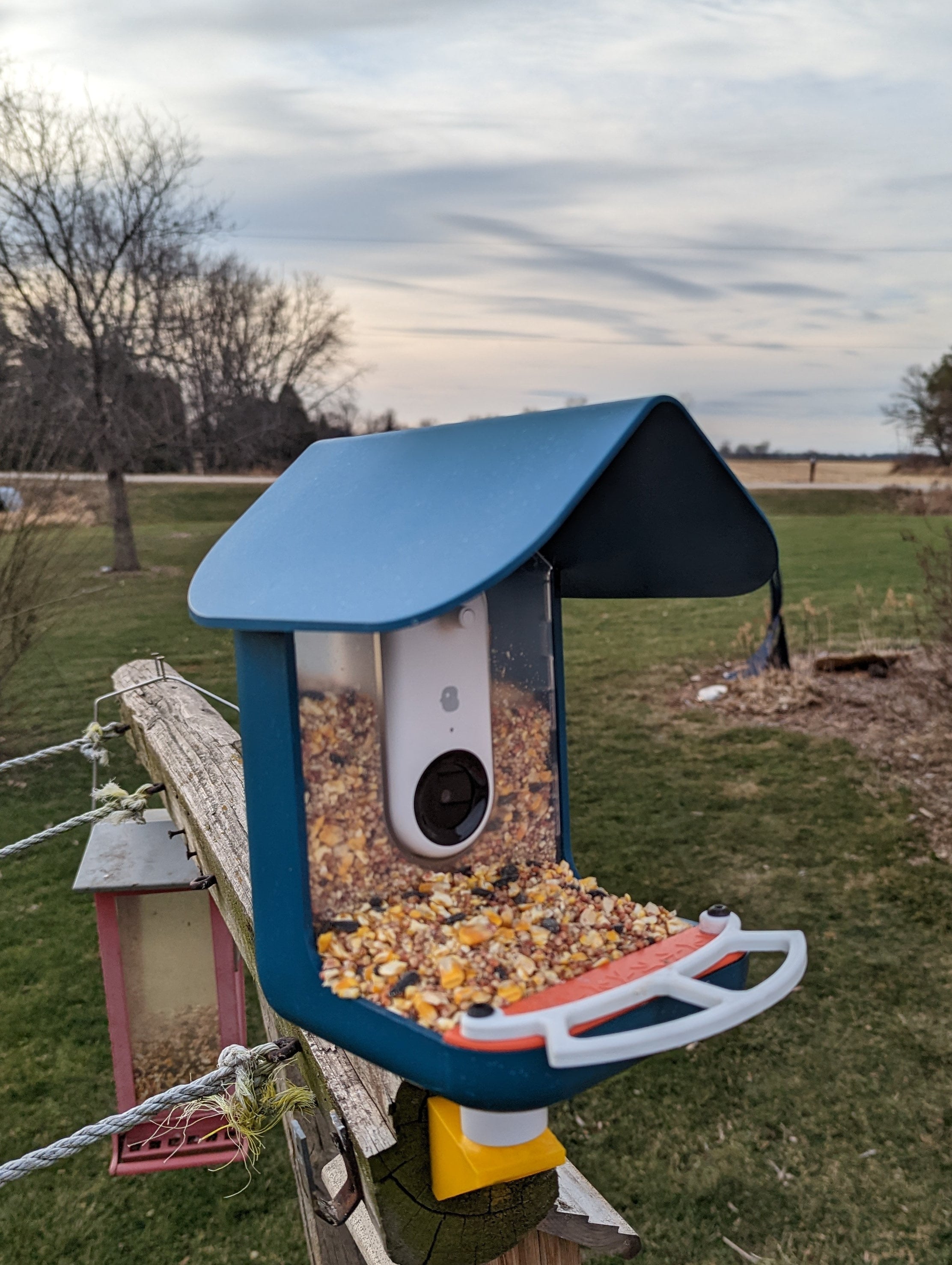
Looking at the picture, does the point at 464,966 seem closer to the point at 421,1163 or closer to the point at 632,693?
the point at 421,1163

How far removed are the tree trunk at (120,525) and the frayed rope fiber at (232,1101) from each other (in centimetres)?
1471

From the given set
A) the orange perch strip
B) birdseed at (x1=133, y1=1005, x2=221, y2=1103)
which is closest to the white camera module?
the orange perch strip

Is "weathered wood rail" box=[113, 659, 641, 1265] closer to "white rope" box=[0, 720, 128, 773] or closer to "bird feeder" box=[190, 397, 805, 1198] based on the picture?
"bird feeder" box=[190, 397, 805, 1198]

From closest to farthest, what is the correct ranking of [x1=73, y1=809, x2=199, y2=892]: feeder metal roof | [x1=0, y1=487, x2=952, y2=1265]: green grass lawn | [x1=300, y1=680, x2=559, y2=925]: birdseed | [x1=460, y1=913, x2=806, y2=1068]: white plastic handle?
[x1=460, y1=913, x2=806, y2=1068]: white plastic handle, [x1=300, y1=680, x2=559, y2=925]: birdseed, [x1=73, y1=809, x2=199, y2=892]: feeder metal roof, [x1=0, y1=487, x2=952, y2=1265]: green grass lawn

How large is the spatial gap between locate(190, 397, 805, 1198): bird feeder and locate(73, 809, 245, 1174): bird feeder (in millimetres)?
1525

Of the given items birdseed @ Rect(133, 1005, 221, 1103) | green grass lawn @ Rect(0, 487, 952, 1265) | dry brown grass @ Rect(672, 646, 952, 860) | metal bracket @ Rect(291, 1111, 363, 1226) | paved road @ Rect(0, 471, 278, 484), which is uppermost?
paved road @ Rect(0, 471, 278, 484)

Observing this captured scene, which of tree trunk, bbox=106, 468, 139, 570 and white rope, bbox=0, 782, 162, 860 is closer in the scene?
white rope, bbox=0, 782, 162, 860

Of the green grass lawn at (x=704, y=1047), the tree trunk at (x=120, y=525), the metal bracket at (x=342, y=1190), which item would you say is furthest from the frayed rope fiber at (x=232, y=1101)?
the tree trunk at (x=120, y=525)

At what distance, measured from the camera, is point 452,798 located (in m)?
1.59

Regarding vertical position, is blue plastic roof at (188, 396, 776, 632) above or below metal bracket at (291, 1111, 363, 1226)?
above

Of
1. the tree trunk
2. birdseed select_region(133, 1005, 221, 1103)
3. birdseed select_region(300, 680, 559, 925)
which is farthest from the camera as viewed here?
the tree trunk

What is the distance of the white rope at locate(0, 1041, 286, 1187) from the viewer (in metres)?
1.50

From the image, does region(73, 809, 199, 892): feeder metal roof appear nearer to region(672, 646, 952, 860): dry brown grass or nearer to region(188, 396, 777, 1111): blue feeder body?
region(188, 396, 777, 1111): blue feeder body

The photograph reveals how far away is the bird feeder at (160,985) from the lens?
2.89 metres
